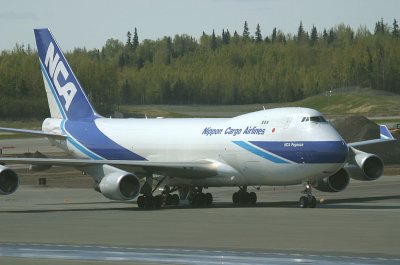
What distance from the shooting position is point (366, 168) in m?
40.4

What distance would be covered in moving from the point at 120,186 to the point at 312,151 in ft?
23.3

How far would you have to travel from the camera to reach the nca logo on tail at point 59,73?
4484 centimetres

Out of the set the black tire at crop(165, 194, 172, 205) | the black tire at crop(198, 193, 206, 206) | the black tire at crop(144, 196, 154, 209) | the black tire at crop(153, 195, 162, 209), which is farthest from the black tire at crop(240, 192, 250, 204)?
the black tire at crop(144, 196, 154, 209)

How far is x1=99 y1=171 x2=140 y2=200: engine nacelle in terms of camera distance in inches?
1428

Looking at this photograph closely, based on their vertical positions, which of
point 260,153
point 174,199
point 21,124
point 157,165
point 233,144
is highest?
point 233,144

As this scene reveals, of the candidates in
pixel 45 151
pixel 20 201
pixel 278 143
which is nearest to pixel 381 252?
pixel 278 143

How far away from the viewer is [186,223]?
29609mm

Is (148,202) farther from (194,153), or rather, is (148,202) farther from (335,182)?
(335,182)

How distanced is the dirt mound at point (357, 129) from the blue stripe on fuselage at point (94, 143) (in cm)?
2691

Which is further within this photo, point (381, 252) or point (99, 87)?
point (99, 87)

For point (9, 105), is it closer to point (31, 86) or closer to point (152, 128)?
point (31, 86)

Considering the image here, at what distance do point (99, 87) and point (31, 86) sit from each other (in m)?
13.9

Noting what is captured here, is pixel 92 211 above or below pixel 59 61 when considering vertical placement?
below

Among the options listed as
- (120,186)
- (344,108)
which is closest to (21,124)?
(344,108)
